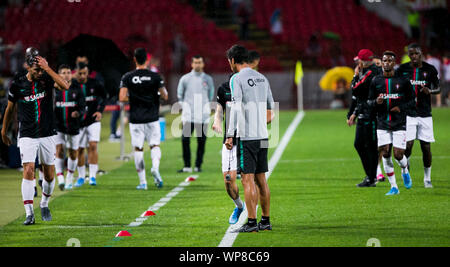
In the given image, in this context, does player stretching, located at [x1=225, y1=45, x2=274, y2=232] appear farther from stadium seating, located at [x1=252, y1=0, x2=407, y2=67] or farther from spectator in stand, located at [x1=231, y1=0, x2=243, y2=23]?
spectator in stand, located at [x1=231, y1=0, x2=243, y2=23]

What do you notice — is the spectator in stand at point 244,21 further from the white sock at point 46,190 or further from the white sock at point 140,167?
the white sock at point 46,190

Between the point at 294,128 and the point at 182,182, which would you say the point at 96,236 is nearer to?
the point at 182,182

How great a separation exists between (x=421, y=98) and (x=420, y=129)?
51 centimetres

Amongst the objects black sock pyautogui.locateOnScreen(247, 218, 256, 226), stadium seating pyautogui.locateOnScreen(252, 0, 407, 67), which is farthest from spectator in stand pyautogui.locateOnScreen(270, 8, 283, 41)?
black sock pyautogui.locateOnScreen(247, 218, 256, 226)

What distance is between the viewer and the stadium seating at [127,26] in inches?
1323

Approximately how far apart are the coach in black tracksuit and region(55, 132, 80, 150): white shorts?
4725mm

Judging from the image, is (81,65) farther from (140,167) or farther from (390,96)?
(390,96)

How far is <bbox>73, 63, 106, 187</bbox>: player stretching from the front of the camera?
46.3 feet

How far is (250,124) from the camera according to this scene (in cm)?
919

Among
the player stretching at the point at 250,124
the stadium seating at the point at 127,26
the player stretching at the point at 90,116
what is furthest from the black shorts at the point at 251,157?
the stadium seating at the point at 127,26

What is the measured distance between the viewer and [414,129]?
505 inches

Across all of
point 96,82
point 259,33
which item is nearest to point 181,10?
point 259,33

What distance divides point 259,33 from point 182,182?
2727cm

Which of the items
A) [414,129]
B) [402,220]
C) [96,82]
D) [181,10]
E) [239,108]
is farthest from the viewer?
[181,10]
